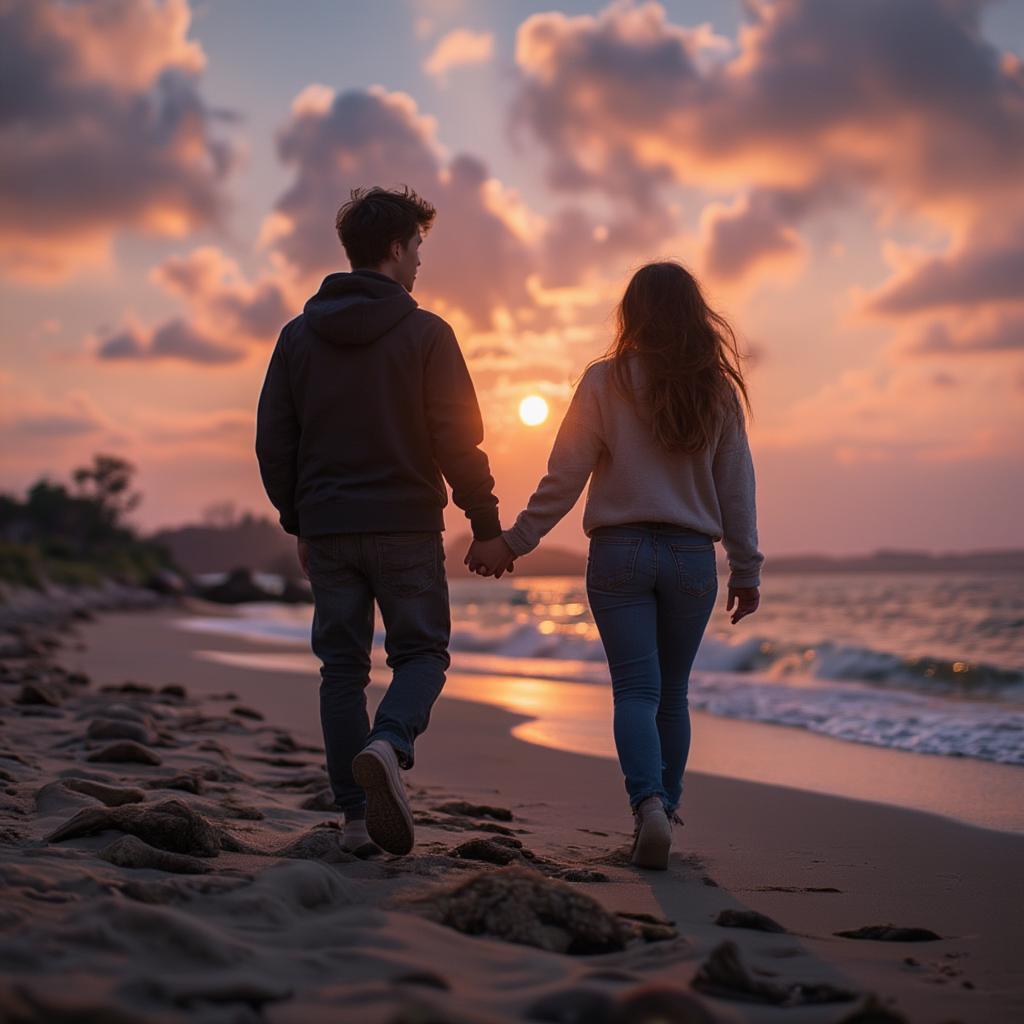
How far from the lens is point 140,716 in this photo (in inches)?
248

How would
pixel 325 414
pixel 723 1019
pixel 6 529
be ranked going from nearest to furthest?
pixel 723 1019, pixel 325 414, pixel 6 529

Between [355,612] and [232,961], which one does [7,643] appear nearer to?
[355,612]

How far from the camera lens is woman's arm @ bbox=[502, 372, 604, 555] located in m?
3.78

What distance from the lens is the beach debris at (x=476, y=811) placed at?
448cm

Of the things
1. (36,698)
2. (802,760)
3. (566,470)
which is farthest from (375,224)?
(36,698)

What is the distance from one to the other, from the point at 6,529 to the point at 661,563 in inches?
2395

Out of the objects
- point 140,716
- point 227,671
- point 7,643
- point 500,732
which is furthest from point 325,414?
point 7,643

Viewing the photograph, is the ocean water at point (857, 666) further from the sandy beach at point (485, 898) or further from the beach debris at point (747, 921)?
the beach debris at point (747, 921)

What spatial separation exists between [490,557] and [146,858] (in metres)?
1.50

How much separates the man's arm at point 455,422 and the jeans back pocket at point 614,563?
1.50 ft

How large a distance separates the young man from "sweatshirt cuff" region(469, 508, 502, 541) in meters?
0.01

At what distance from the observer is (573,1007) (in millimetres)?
1854

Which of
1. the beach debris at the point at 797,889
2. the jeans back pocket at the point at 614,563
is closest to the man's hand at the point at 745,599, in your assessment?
the jeans back pocket at the point at 614,563

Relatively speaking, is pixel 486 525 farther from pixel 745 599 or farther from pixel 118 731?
pixel 118 731
